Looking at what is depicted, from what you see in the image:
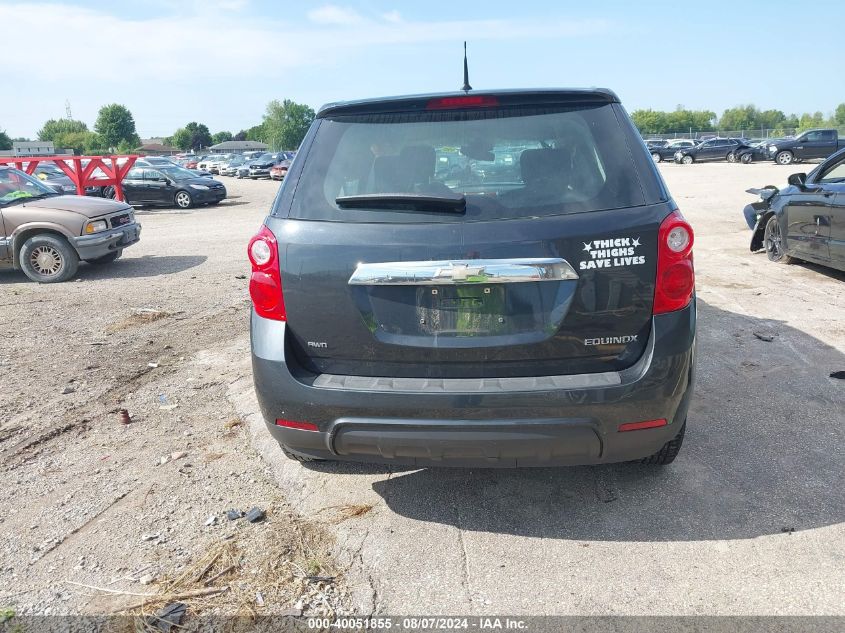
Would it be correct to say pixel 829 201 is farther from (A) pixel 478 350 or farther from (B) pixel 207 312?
(B) pixel 207 312

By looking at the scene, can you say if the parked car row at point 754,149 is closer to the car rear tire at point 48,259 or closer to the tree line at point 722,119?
the car rear tire at point 48,259

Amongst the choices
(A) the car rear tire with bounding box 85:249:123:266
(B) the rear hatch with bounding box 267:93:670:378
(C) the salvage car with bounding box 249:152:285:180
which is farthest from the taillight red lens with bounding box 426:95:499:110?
(C) the salvage car with bounding box 249:152:285:180

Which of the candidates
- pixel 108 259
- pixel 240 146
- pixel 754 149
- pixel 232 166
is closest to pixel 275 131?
pixel 240 146

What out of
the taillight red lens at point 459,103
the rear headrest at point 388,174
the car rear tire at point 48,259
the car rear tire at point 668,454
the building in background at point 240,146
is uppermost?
the building in background at point 240,146

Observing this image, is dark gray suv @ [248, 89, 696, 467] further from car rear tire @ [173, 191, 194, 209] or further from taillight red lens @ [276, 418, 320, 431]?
car rear tire @ [173, 191, 194, 209]

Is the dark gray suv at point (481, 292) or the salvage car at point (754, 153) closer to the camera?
the dark gray suv at point (481, 292)

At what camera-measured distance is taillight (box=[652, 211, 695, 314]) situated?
2877mm

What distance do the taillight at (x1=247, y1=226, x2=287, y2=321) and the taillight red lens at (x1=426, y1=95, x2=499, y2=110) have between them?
3.14 ft

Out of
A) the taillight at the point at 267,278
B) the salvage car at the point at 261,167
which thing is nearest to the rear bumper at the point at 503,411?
the taillight at the point at 267,278

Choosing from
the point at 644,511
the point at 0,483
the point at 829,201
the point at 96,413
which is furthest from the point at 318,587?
the point at 829,201

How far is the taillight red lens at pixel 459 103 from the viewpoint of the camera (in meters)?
3.12

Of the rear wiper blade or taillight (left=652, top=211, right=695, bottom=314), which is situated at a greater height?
the rear wiper blade

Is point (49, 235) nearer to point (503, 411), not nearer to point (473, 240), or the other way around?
point (473, 240)

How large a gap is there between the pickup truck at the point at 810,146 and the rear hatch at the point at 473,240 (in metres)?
39.5
